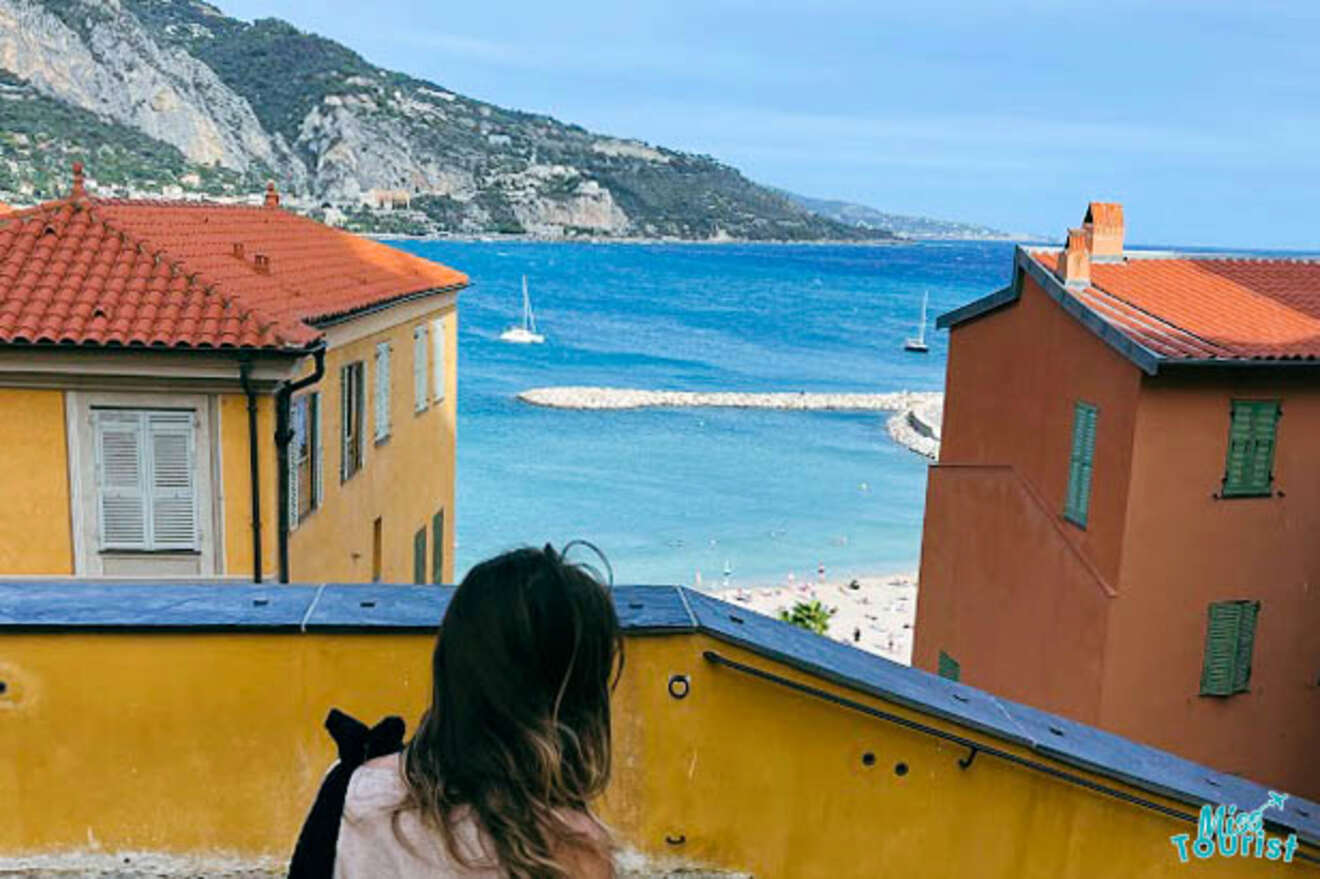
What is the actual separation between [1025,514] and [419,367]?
406 inches

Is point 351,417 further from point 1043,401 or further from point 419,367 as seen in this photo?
point 1043,401

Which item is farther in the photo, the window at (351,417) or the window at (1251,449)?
the window at (1251,449)

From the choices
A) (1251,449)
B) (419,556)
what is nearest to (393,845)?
(1251,449)

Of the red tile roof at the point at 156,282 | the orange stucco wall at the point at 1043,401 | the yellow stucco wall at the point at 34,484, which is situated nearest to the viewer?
the red tile roof at the point at 156,282

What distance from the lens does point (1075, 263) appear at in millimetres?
16906

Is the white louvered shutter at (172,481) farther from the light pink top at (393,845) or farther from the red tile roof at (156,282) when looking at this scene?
the light pink top at (393,845)

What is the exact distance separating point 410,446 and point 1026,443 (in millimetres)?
10175

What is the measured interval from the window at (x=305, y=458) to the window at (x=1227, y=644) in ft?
40.1

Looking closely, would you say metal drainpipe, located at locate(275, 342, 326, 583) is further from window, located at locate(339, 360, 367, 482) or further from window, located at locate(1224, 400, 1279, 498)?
window, located at locate(1224, 400, 1279, 498)

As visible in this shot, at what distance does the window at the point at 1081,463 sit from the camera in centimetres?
1611

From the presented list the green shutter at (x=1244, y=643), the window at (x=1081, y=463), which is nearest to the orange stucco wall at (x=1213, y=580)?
the green shutter at (x=1244, y=643)

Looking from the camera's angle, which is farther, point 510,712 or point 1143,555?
point 1143,555

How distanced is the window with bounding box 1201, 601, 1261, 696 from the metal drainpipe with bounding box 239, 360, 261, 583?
12.6 meters

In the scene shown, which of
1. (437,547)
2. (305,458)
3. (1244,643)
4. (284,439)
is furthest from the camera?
(437,547)
